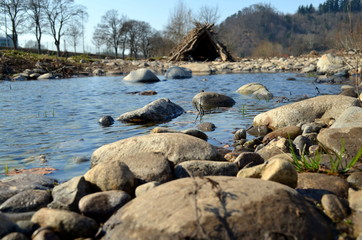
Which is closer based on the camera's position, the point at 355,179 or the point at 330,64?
the point at 355,179

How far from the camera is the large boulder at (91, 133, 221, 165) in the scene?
11.5ft

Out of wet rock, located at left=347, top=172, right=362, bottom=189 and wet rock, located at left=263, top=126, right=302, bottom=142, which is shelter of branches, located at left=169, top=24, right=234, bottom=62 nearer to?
wet rock, located at left=263, top=126, right=302, bottom=142

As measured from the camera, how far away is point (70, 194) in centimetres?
258

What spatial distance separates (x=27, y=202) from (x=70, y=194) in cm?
32

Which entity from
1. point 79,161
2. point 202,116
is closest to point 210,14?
point 202,116

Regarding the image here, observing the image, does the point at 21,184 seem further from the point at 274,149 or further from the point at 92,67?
the point at 92,67

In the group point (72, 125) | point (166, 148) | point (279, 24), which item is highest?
point (279, 24)

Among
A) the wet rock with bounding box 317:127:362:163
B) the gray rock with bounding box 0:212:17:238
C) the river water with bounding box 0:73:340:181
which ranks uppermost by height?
the wet rock with bounding box 317:127:362:163

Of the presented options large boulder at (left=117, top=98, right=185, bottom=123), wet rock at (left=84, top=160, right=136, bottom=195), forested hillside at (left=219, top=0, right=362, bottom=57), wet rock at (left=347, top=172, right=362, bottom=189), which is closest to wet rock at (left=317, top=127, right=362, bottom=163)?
wet rock at (left=347, top=172, right=362, bottom=189)

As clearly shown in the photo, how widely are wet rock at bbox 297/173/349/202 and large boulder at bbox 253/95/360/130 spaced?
2.79 m

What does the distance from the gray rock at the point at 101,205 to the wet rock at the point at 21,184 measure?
772 mm

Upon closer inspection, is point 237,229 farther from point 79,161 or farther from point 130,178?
point 79,161

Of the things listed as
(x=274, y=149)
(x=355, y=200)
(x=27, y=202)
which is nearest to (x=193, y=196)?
(x=355, y=200)

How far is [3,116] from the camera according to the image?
7.28m
